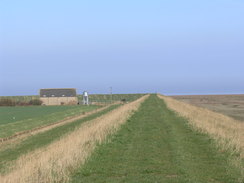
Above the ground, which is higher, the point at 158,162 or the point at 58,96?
the point at 58,96

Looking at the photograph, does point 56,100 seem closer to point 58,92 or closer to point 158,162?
point 58,92

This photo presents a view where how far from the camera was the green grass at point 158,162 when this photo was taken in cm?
1082

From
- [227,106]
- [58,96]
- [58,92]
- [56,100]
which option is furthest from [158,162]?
[58,92]

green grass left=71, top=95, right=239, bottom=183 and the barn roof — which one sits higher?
the barn roof

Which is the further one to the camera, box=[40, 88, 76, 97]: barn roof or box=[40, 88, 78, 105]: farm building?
box=[40, 88, 76, 97]: barn roof

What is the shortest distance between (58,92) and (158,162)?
3924 inches

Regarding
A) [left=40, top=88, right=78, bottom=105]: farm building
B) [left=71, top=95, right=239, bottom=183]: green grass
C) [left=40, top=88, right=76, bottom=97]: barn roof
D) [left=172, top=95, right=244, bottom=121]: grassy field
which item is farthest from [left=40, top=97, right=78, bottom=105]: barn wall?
[left=71, top=95, right=239, bottom=183]: green grass

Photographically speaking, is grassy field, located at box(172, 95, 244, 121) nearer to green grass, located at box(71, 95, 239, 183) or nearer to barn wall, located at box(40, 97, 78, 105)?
green grass, located at box(71, 95, 239, 183)

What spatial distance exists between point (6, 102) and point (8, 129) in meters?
61.6

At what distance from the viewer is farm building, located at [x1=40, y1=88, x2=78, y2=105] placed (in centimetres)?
10969

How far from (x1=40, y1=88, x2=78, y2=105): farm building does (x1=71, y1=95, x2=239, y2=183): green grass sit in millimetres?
91543

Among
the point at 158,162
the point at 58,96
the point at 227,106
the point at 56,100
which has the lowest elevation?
the point at 227,106

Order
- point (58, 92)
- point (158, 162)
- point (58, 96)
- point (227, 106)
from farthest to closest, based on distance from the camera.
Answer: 1. point (58, 92)
2. point (58, 96)
3. point (227, 106)
4. point (158, 162)

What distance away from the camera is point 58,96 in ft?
363
